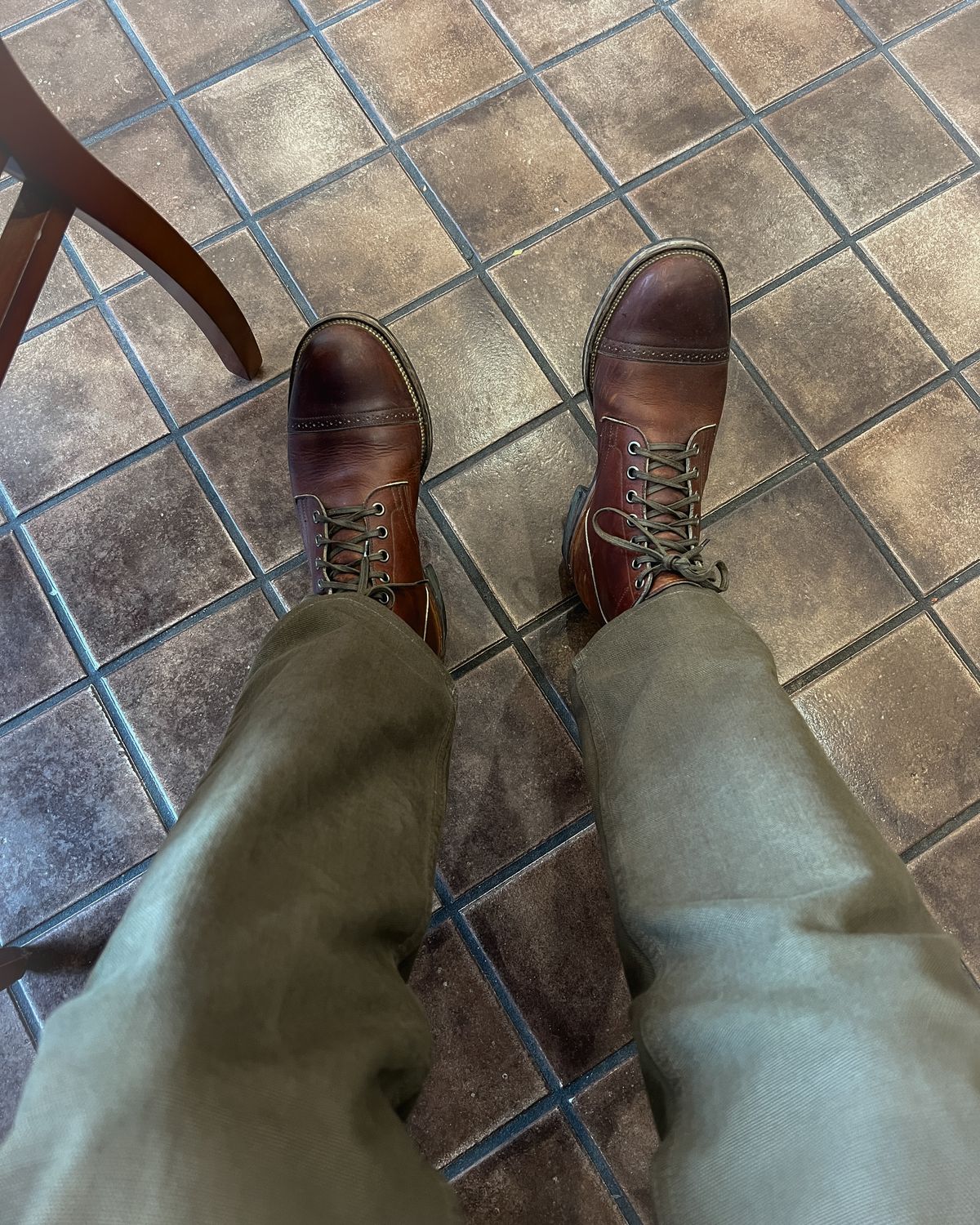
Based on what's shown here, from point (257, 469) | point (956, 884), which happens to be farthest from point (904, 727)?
point (257, 469)

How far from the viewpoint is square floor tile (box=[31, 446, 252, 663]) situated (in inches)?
40.3

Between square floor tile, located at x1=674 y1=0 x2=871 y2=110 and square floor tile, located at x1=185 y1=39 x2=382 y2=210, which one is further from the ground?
square floor tile, located at x1=185 y1=39 x2=382 y2=210

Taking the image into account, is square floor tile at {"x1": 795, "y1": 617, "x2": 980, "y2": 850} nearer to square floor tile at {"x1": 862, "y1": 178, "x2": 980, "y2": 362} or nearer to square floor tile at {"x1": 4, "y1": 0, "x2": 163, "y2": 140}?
square floor tile at {"x1": 862, "y1": 178, "x2": 980, "y2": 362}

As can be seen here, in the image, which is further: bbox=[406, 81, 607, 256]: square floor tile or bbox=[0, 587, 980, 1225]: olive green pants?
bbox=[406, 81, 607, 256]: square floor tile

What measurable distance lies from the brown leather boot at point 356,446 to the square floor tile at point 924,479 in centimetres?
54

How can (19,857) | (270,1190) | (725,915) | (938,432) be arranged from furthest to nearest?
(938,432) → (19,857) → (725,915) → (270,1190)

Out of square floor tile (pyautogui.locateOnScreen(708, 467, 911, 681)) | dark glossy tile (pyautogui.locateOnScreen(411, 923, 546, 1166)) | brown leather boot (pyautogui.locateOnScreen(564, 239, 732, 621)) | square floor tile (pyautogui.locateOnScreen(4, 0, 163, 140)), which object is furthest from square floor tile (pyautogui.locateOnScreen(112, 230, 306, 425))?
dark glossy tile (pyautogui.locateOnScreen(411, 923, 546, 1166))

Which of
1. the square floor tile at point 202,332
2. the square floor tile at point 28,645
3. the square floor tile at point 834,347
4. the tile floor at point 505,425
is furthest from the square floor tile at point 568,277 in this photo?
the square floor tile at point 28,645

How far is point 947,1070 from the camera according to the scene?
0.52m

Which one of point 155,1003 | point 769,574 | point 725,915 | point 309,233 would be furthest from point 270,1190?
point 309,233

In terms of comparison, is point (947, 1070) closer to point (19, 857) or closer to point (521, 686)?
point (521, 686)

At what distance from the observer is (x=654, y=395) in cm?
101

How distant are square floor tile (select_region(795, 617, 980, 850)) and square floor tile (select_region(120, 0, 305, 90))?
1.15 m

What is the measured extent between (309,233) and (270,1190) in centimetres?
106
